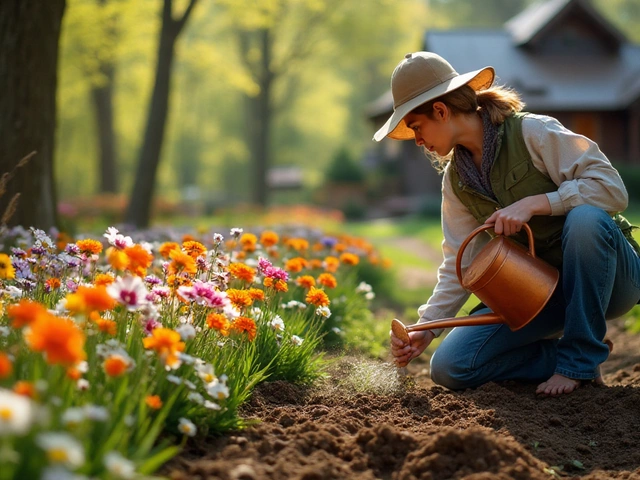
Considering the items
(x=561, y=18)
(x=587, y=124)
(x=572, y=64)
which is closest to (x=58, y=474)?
(x=587, y=124)

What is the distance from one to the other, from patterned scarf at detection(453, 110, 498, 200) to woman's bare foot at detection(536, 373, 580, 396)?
87 centimetres

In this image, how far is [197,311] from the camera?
286 cm

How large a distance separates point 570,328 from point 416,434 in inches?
42.1

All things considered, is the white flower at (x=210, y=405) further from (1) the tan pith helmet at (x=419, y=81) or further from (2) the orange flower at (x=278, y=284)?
(1) the tan pith helmet at (x=419, y=81)

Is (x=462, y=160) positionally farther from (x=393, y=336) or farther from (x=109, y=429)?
(x=109, y=429)

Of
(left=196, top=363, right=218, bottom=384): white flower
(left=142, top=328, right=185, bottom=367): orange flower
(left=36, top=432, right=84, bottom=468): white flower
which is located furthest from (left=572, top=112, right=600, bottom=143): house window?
(left=36, top=432, right=84, bottom=468): white flower

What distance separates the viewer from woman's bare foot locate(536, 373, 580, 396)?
338 cm

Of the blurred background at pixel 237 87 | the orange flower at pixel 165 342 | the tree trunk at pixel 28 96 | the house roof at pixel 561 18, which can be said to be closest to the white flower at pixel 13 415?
the orange flower at pixel 165 342

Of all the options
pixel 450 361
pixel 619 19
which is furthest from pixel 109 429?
pixel 619 19

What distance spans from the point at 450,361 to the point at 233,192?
139 ft

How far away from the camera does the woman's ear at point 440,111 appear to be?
3.29 meters

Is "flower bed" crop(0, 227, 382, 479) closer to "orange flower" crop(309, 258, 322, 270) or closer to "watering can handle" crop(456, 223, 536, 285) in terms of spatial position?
"watering can handle" crop(456, 223, 536, 285)

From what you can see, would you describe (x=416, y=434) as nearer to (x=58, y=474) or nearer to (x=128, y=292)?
(x=128, y=292)

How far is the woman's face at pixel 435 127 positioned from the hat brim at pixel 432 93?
2.8 inches
